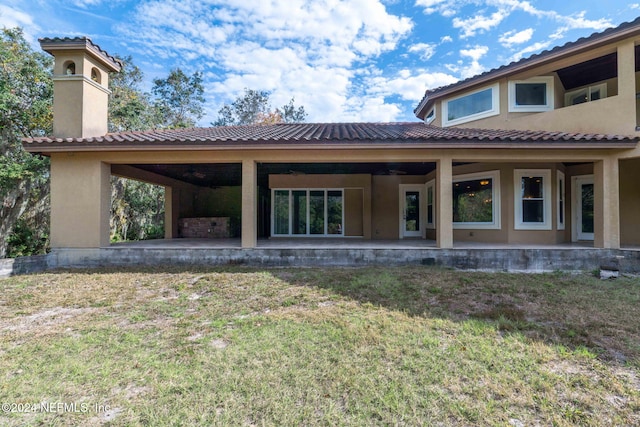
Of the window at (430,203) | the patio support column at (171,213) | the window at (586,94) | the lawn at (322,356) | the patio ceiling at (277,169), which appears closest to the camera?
the lawn at (322,356)

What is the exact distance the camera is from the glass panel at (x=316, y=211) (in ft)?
43.7

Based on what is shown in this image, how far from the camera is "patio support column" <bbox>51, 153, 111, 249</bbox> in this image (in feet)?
27.2

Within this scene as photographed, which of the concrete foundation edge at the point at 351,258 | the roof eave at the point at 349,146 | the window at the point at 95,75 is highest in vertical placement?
the window at the point at 95,75

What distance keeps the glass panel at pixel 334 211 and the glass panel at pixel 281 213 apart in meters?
1.89

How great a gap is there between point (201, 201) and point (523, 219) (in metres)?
15.2

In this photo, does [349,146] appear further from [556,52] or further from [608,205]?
[608,205]

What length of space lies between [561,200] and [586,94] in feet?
12.6

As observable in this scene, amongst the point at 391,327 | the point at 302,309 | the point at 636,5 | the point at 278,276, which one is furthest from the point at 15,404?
the point at 636,5

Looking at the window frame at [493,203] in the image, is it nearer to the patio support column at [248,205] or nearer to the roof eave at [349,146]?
the roof eave at [349,146]

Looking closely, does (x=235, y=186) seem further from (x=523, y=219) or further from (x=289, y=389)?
(x=289, y=389)

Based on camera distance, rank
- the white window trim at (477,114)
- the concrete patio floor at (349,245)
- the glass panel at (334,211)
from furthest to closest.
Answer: the glass panel at (334,211)
the white window trim at (477,114)
the concrete patio floor at (349,245)

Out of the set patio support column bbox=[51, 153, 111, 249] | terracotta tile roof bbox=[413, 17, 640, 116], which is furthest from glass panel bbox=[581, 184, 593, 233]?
patio support column bbox=[51, 153, 111, 249]

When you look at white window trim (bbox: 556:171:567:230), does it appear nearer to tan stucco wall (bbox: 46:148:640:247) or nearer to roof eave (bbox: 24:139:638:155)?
tan stucco wall (bbox: 46:148:640:247)

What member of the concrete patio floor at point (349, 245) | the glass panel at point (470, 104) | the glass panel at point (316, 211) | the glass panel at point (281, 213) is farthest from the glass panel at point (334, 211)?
the glass panel at point (470, 104)
